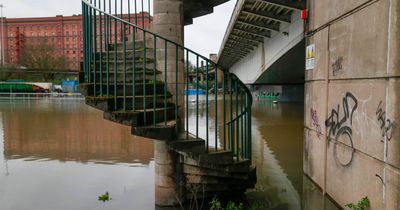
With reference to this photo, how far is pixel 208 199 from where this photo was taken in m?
6.62

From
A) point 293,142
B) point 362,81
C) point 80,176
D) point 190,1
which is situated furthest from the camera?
point 293,142

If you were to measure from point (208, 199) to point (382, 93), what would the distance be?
135 inches

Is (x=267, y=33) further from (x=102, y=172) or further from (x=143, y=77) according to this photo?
(x=143, y=77)

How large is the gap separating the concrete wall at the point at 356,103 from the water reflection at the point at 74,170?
314 centimetres

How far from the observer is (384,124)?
4289 millimetres

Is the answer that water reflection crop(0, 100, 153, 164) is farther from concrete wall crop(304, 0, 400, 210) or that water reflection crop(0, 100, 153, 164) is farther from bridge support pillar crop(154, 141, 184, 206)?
concrete wall crop(304, 0, 400, 210)

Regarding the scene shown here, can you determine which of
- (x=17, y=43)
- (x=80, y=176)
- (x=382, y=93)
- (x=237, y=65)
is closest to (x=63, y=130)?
(x=80, y=176)

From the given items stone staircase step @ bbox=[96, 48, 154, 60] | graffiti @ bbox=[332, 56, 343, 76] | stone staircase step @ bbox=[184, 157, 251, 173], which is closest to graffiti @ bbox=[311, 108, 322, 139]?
graffiti @ bbox=[332, 56, 343, 76]

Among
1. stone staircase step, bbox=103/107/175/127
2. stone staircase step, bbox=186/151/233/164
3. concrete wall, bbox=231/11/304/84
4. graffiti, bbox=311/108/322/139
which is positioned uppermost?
concrete wall, bbox=231/11/304/84

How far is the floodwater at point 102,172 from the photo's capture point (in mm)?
6676

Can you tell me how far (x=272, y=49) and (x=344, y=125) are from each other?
400 inches

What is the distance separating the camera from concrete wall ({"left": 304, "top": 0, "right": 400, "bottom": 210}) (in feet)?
13.5

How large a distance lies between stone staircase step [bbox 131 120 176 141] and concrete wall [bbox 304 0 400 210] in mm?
2499

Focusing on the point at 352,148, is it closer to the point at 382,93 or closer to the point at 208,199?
the point at 382,93
